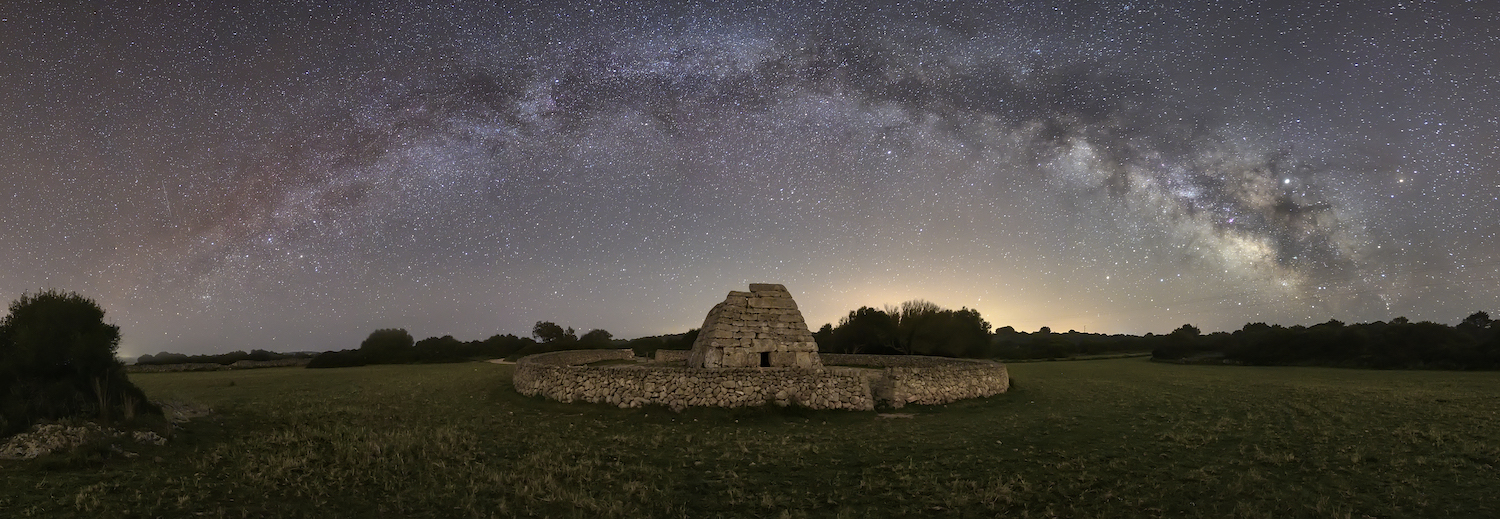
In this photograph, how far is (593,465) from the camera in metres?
10.5

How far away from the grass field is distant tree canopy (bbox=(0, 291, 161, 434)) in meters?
1.71

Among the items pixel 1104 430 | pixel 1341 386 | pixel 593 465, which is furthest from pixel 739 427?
pixel 1341 386

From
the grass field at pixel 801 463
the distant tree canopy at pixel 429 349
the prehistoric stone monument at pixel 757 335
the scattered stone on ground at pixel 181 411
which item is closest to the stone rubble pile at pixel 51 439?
the grass field at pixel 801 463

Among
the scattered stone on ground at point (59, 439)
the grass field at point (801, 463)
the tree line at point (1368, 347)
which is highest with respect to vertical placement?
the tree line at point (1368, 347)

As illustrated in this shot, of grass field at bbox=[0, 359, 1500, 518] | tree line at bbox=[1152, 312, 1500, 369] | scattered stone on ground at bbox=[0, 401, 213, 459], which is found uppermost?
tree line at bbox=[1152, 312, 1500, 369]

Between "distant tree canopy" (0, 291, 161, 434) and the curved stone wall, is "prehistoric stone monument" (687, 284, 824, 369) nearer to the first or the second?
the curved stone wall

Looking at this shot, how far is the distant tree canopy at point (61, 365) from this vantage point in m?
11.5

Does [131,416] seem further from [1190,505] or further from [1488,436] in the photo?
[1488,436]

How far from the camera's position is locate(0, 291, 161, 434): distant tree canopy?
453 inches

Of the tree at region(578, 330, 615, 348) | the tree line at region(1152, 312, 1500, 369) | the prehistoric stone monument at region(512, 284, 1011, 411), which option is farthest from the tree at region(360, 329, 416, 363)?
the tree line at region(1152, 312, 1500, 369)

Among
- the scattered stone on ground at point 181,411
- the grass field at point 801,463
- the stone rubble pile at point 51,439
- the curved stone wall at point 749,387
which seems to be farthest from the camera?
the curved stone wall at point 749,387

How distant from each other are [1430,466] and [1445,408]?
10243 millimetres

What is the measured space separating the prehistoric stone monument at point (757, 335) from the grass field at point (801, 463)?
13.9 ft

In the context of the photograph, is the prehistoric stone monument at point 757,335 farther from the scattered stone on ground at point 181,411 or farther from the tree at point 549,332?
the tree at point 549,332
